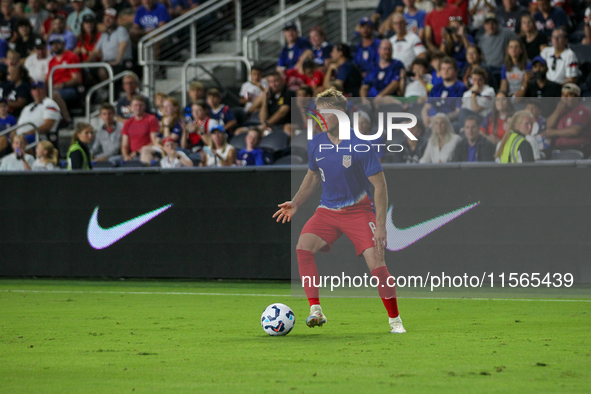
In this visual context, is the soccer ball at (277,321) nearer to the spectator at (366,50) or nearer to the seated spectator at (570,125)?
the seated spectator at (570,125)

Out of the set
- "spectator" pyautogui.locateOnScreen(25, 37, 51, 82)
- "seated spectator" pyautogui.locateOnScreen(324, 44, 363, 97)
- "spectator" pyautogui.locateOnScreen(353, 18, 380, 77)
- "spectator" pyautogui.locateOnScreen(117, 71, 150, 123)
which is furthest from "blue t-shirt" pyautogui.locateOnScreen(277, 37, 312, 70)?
"spectator" pyautogui.locateOnScreen(25, 37, 51, 82)

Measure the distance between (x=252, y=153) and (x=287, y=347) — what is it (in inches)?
273

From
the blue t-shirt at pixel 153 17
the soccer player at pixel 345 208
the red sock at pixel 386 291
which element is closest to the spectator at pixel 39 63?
the blue t-shirt at pixel 153 17

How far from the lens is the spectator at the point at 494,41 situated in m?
13.9

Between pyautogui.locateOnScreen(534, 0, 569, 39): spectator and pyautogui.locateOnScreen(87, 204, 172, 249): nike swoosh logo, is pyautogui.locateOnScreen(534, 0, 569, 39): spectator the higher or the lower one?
the higher one

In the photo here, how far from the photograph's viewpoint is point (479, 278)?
10695mm

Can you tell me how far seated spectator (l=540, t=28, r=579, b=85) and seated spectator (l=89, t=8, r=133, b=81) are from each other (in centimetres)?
901

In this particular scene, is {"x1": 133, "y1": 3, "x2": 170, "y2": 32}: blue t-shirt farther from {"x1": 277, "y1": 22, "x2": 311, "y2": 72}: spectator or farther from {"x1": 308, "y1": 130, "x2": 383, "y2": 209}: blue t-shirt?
{"x1": 308, "y1": 130, "x2": 383, "y2": 209}: blue t-shirt

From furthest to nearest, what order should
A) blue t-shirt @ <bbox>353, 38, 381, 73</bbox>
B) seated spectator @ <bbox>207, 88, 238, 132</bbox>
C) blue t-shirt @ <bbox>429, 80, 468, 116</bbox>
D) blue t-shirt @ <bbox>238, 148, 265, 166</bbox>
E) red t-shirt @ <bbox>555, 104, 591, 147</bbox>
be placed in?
1. blue t-shirt @ <bbox>353, 38, 381, 73</bbox>
2. seated spectator @ <bbox>207, 88, 238, 132</bbox>
3. blue t-shirt @ <bbox>238, 148, 265, 166</bbox>
4. blue t-shirt @ <bbox>429, 80, 468, 116</bbox>
5. red t-shirt @ <bbox>555, 104, 591, 147</bbox>

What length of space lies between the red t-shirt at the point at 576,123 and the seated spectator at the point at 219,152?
16.2 ft

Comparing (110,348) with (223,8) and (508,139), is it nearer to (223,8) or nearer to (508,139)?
(508,139)

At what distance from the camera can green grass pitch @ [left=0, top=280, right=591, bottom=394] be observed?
490 centimetres

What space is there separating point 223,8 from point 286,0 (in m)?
1.45

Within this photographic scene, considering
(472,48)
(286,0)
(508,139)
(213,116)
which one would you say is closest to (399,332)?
(508,139)
